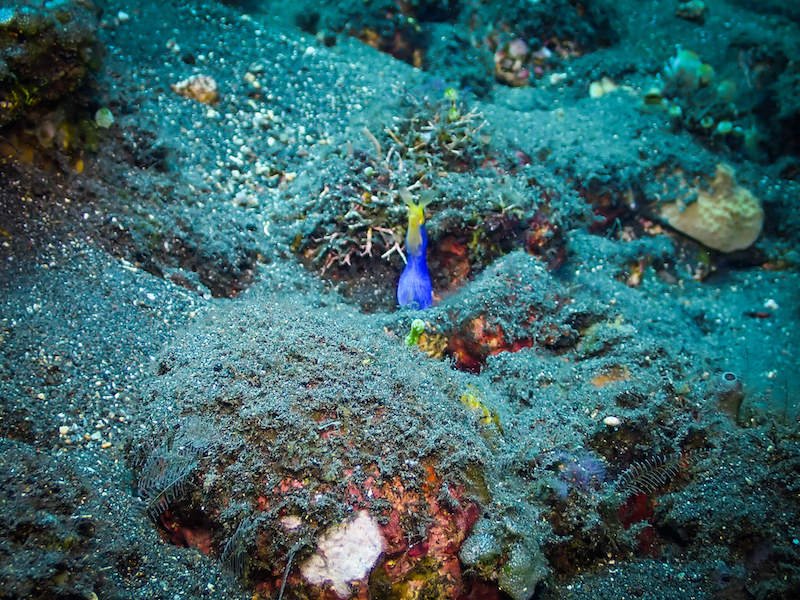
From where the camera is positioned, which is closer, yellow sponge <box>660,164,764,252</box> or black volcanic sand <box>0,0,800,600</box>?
black volcanic sand <box>0,0,800,600</box>

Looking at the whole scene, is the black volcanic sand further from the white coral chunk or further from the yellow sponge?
the yellow sponge

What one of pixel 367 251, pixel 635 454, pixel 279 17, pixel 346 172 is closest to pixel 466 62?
pixel 279 17

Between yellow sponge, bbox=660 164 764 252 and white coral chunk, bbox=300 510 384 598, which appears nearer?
white coral chunk, bbox=300 510 384 598

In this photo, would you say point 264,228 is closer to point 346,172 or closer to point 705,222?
point 346,172

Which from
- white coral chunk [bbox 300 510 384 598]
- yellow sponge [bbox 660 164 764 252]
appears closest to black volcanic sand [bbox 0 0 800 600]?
white coral chunk [bbox 300 510 384 598]

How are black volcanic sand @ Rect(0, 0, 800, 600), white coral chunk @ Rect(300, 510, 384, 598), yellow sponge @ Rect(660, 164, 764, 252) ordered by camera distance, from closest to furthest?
white coral chunk @ Rect(300, 510, 384, 598) → black volcanic sand @ Rect(0, 0, 800, 600) → yellow sponge @ Rect(660, 164, 764, 252)

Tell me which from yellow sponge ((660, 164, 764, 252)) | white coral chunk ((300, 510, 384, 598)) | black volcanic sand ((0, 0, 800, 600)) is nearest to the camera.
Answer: white coral chunk ((300, 510, 384, 598))

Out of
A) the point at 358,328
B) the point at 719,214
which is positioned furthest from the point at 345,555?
the point at 719,214

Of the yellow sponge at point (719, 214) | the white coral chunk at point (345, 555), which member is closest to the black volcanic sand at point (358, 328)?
the white coral chunk at point (345, 555)

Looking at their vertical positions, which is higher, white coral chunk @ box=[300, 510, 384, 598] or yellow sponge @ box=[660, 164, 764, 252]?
white coral chunk @ box=[300, 510, 384, 598]
